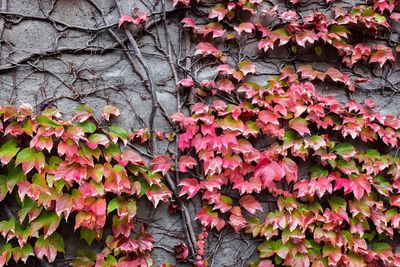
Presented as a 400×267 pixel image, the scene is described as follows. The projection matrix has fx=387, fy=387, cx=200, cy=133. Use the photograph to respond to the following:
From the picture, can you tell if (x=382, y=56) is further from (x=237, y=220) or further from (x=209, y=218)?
(x=209, y=218)

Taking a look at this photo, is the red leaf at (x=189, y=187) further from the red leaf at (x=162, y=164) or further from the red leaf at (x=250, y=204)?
the red leaf at (x=250, y=204)

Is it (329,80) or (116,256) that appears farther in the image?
(329,80)

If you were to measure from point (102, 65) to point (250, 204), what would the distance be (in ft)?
3.78

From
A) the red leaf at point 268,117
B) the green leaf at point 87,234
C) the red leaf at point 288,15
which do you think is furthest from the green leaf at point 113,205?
the red leaf at point 288,15

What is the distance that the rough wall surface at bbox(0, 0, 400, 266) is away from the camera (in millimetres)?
2088

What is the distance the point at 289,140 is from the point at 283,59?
1.69 feet

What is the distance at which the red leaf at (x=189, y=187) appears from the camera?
2107mm

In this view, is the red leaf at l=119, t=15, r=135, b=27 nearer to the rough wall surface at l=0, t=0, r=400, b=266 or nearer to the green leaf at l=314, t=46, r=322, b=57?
the rough wall surface at l=0, t=0, r=400, b=266

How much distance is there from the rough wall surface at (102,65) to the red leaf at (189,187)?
151mm

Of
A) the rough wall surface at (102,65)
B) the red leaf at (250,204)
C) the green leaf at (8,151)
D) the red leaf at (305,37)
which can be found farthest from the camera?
the red leaf at (305,37)

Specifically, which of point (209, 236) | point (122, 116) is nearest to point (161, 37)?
point (122, 116)

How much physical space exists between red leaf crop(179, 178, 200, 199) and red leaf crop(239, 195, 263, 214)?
0.28 m

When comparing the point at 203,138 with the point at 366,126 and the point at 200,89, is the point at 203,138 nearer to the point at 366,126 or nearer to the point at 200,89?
the point at 200,89

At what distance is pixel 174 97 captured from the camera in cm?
227
